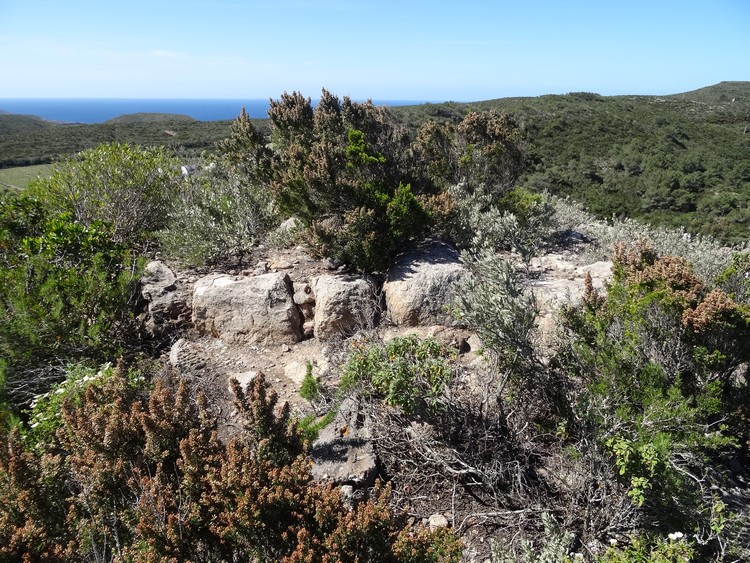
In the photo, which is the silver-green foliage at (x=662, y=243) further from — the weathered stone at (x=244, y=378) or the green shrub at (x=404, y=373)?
the weathered stone at (x=244, y=378)

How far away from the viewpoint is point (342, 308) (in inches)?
231

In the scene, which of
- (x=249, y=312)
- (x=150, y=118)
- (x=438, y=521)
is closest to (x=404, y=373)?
(x=438, y=521)

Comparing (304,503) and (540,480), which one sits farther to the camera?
(540,480)

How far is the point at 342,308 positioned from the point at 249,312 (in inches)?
50.4

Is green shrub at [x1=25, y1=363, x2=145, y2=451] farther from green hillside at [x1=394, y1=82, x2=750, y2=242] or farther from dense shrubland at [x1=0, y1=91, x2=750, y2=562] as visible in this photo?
green hillside at [x1=394, y1=82, x2=750, y2=242]

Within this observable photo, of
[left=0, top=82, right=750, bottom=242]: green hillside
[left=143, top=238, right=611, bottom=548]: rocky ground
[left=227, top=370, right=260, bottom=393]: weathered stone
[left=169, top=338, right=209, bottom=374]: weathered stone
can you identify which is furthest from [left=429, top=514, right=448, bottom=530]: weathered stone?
[left=0, top=82, right=750, bottom=242]: green hillside

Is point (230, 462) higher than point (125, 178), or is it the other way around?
point (125, 178)

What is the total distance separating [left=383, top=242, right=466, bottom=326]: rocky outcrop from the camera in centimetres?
582

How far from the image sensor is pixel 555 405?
13.1 ft

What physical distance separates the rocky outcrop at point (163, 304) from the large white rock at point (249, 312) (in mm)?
359

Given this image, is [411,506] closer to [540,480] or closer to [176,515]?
[540,480]

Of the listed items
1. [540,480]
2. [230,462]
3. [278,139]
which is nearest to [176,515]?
[230,462]

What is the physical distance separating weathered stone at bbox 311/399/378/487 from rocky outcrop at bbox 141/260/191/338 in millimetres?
3241

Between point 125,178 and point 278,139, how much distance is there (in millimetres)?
3381
